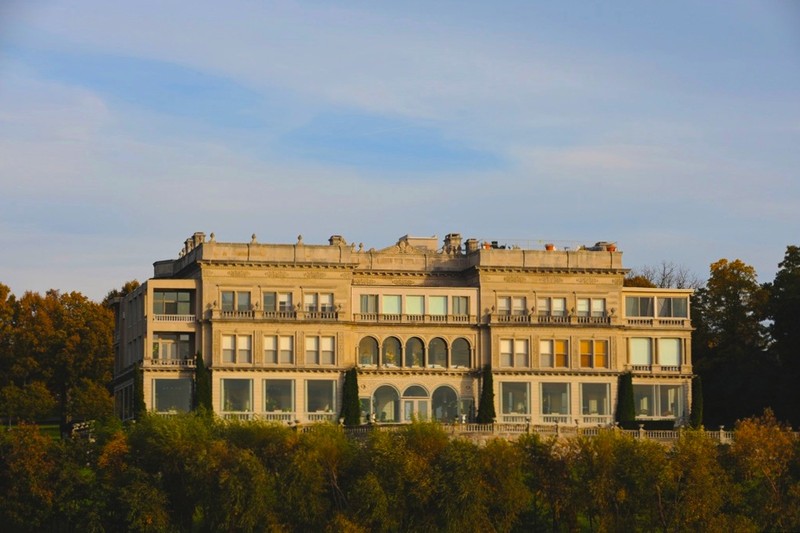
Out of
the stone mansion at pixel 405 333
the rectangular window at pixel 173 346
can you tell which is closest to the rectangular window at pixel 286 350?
the stone mansion at pixel 405 333

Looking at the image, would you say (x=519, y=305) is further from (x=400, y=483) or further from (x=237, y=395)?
(x=400, y=483)

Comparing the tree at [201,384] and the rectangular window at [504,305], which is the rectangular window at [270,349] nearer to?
the tree at [201,384]

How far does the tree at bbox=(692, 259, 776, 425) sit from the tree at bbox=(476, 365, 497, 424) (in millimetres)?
13952

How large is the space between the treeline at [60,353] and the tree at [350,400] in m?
22.9

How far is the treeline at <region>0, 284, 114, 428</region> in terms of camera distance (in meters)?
118

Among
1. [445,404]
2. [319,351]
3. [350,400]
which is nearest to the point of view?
[350,400]

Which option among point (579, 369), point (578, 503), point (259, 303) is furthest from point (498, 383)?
point (578, 503)

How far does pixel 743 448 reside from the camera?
8544 centimetres

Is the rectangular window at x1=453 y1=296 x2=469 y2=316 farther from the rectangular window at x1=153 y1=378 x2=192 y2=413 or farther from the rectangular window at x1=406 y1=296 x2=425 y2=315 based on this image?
the rectangular window at x1=153 y1=378 x2=192 y2=413

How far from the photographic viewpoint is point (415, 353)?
101 m

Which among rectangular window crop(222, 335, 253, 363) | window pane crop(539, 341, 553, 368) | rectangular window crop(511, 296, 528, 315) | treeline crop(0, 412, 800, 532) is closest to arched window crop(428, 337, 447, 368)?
rectangular window crop(511, 296, 528, 315)

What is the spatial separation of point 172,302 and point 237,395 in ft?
18.4

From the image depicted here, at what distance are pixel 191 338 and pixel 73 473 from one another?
564 inches

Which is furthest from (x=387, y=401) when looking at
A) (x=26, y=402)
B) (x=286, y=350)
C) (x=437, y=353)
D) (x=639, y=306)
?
(x=26, y=402)
